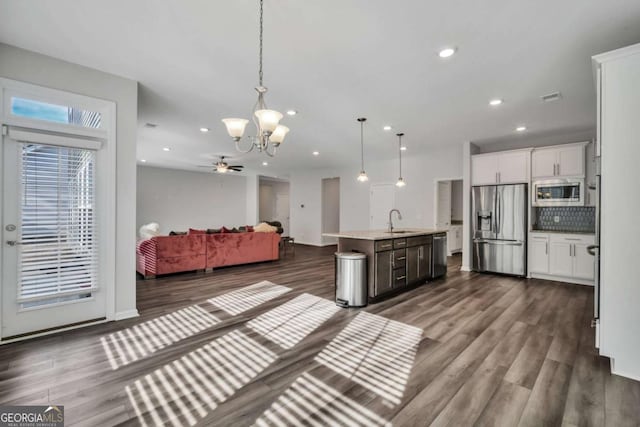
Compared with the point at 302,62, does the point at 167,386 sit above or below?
below

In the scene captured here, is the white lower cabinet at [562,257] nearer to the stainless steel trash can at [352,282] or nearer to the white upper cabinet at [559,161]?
the white upper cabinet at [559,161]

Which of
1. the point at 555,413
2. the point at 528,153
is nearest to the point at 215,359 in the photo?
the point at 555,413

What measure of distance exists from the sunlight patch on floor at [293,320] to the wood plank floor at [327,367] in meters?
0.02

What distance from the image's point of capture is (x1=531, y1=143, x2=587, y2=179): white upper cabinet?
4.97 metres

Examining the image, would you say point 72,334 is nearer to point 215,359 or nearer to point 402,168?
point 215,359

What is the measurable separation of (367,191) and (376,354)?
6598 mm

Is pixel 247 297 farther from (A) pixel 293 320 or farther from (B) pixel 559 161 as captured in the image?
(B) pixel 559 161

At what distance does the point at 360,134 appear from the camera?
18.5 ft

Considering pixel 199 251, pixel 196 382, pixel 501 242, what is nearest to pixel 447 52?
pixel 196 382

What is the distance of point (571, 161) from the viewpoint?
199 inches

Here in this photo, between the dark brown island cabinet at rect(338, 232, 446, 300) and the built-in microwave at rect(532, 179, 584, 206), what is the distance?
201cm

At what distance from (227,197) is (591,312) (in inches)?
445

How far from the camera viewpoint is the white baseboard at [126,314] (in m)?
3.24

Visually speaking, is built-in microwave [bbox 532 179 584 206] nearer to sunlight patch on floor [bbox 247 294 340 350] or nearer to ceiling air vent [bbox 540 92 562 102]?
ceiling air vent [bbox 540 92 562 102]
